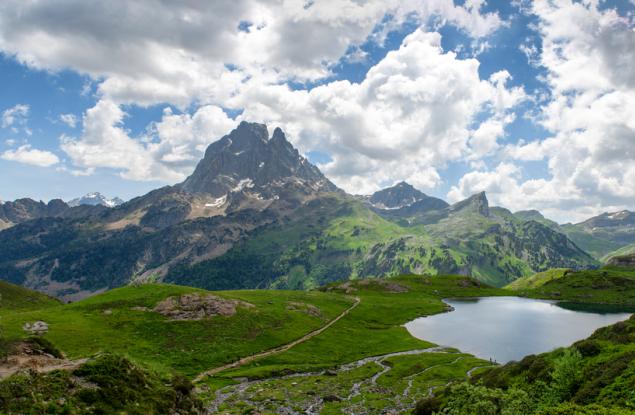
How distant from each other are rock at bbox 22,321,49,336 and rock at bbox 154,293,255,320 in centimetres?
2886

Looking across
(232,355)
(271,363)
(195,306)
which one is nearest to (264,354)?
(271,363)

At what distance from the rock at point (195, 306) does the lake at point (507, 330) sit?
70.2 m

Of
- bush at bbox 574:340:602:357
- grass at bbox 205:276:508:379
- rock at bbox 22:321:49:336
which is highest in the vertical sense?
bush at bbox 574:340:602:357

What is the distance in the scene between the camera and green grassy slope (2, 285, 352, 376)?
299 ft

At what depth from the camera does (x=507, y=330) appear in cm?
15462

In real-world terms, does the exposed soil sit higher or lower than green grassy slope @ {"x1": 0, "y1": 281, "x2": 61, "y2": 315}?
higher

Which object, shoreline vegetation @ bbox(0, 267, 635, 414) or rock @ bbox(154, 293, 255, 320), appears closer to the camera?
shoreline vegetation @ bbox(0, 267, 635, 414)

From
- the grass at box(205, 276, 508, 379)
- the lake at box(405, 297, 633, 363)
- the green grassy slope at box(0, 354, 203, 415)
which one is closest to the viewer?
the green grassy slope at box(0, 354, 203, 415)

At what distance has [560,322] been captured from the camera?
170500 millimetres

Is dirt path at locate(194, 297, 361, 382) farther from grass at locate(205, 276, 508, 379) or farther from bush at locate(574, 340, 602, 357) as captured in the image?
bush at locate(574, 340, 602, 357)

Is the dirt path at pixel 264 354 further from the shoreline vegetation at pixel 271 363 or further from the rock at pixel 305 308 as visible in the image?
the rock at pixel 305 308

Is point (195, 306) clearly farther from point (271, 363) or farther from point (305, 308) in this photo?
point (305, 308)

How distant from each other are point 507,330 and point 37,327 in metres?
158

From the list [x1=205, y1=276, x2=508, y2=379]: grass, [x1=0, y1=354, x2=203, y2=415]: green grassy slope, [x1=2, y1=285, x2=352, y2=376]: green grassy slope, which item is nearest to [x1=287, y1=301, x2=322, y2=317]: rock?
[x1=2, y1=285, x2=352, y2=376]: green grassy slope
